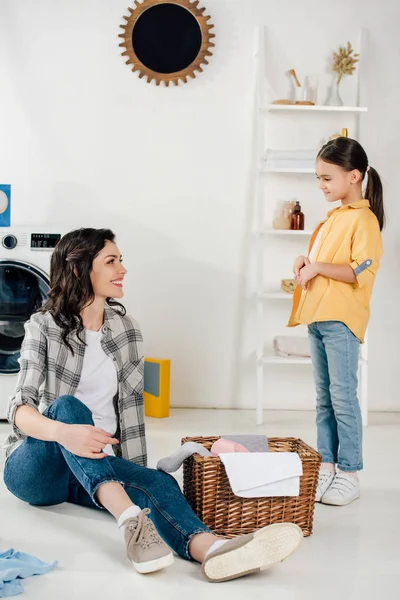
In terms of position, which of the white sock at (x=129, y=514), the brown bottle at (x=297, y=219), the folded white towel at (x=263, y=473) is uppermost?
the brown bottle at (x=297, y=219)

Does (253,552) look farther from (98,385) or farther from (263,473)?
(98,385)

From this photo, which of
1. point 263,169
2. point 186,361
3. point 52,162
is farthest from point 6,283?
point 263,169

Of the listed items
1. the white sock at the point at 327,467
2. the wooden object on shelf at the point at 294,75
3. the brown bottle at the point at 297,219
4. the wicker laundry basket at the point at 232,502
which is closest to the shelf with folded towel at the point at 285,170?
the brown bottle at the point at 297,219

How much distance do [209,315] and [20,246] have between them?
3.69 ft

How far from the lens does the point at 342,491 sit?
2.56 meters

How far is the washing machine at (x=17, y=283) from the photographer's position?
146 inches

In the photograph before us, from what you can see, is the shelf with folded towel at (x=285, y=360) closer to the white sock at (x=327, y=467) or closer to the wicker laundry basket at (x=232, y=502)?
the white sock at (x=327, y=467)

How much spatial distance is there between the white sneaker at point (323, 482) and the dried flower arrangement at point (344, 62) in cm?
230

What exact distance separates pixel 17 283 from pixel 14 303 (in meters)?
0.10

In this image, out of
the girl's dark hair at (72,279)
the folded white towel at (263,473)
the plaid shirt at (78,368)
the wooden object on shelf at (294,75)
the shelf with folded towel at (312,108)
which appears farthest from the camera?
the wooden object on shelf at (294,75)

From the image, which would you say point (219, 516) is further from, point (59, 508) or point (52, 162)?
point (52, 162)

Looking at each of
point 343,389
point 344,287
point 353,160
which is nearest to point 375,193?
point 353,160

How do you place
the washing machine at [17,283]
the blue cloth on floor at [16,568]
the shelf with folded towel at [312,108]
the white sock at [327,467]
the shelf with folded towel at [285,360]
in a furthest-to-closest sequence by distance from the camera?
the shelf with folded towel at [312,108]
the shelf with folded towel at [285,360]
the washing machine at [17,283]
the white sock at [327,467]
the blue cloth on floor at [16,568]

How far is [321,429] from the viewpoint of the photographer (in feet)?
8.80
